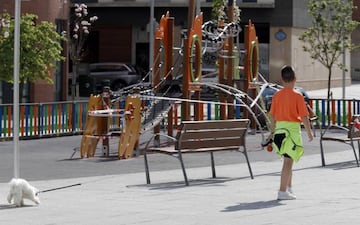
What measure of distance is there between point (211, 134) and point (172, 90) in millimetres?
10640

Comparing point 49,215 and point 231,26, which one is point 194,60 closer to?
point 231,26

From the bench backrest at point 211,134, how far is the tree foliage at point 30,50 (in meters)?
16.8

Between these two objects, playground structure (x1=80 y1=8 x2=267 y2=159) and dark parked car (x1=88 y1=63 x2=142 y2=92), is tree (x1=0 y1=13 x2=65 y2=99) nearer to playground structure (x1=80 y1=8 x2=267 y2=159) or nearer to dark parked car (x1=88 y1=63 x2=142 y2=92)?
playground structure (x1=80 y1=8 x2=267 y2=159)

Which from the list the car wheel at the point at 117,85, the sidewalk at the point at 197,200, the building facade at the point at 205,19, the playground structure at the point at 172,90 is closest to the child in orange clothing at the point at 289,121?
the sidewalk at the point at 197,200

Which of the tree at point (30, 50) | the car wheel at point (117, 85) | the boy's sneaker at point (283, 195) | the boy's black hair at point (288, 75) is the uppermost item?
the tree at point (30, 50)

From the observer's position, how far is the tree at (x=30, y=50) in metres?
32.7


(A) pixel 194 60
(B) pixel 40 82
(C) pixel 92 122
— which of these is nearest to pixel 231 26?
(A) pixel 194 60

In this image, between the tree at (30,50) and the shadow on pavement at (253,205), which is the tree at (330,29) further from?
the shadow on pavement at (253,205)

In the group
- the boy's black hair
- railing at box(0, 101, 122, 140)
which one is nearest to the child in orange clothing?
the boy's black hair

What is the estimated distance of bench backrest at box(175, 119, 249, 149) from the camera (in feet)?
52.2

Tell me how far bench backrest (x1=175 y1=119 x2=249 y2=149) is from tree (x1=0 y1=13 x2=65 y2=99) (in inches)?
661

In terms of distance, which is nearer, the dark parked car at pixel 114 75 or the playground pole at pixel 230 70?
the playground pole at pixel 230 70

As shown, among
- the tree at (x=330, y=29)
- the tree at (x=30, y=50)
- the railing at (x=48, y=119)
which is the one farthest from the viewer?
the tree at (x=330, y=29)

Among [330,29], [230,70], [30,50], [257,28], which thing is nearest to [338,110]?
[230,70]
